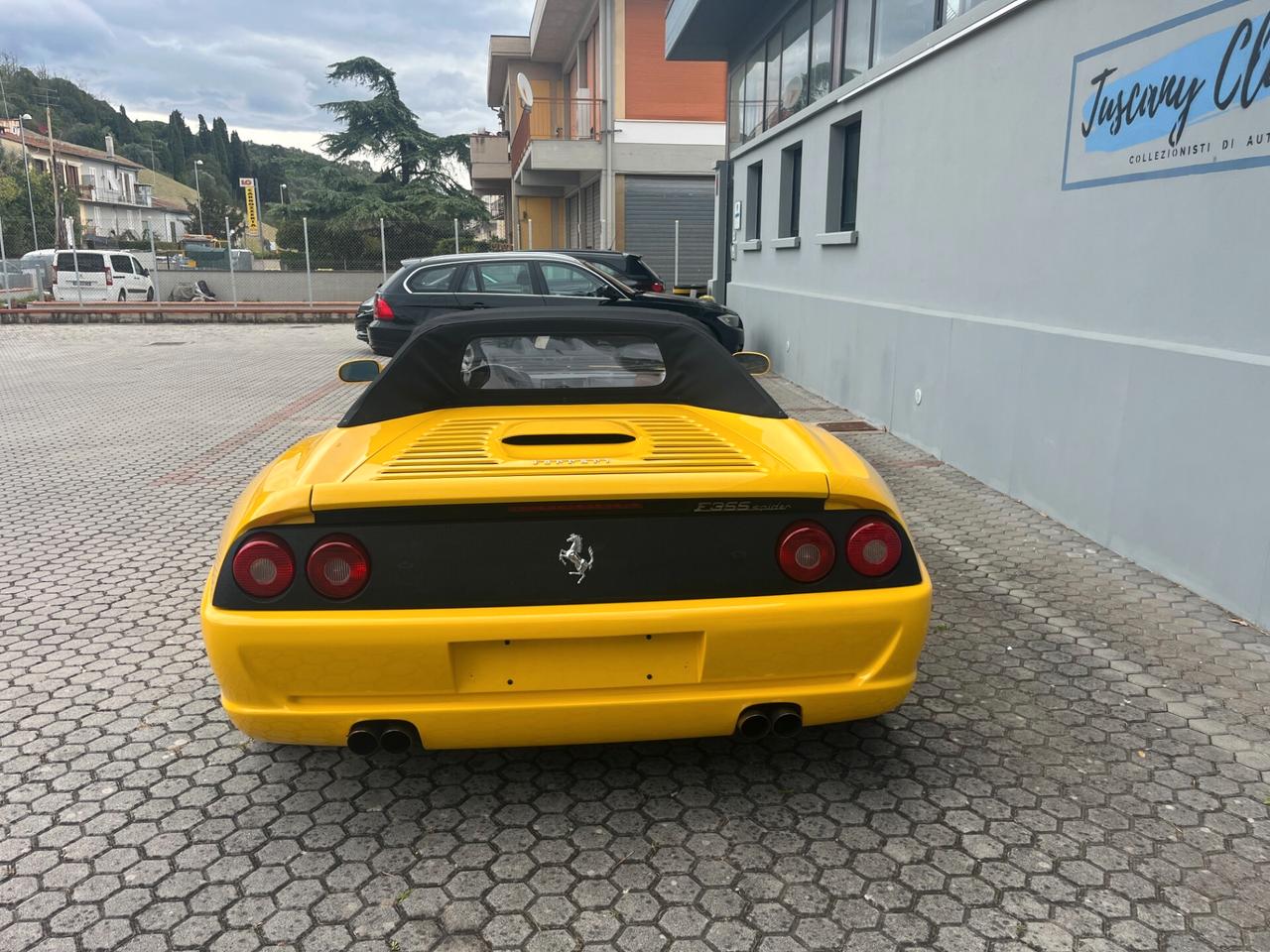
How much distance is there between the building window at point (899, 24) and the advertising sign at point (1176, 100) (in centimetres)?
311

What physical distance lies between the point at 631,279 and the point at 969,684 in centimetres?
1125

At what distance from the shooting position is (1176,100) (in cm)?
492

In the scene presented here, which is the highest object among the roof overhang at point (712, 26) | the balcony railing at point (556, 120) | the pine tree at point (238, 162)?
the pine tree at point (238, 162)

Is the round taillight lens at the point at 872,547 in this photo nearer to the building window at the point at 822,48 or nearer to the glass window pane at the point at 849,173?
the glass window pane at the point at 849,173

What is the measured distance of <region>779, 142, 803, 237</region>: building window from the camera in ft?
43.0

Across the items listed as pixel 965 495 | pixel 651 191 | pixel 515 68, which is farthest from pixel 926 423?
pixel 515 68

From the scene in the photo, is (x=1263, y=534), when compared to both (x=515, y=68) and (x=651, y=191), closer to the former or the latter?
(x=651, y=191)

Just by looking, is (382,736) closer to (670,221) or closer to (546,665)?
(546,665)

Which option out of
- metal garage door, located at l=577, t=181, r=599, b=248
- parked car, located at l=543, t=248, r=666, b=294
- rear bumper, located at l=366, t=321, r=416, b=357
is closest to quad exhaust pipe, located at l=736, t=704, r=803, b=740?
rear bumper, located at l=366, t=321, r=416, b=357

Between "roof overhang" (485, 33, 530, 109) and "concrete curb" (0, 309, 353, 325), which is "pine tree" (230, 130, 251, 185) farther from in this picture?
"concrete curb" (0, 309, 353, 325)

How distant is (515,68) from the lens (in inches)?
1441

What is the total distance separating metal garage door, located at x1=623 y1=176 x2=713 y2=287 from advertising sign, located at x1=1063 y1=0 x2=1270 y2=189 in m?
20.1

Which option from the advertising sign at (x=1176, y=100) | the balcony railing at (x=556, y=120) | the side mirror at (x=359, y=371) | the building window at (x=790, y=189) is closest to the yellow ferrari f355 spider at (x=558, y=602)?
the side mirror at (x=359, y=371)

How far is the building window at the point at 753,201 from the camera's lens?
585 inches
